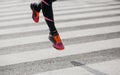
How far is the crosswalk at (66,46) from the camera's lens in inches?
158

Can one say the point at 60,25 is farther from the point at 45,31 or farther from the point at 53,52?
the point at 53,52

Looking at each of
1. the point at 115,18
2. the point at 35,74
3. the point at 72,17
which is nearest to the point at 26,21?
the point at 72,17

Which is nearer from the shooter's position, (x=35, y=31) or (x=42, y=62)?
(x=42, y=62)

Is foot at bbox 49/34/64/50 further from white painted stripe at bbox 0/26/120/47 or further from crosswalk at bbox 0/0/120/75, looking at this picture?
white painted stripe at bbox 0/26/120/47

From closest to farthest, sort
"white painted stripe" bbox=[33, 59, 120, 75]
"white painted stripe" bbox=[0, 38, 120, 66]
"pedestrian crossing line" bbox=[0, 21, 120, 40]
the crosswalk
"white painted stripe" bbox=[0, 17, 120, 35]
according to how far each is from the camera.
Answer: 1. "white painted stripe" bbox=[33, 59, 120, 75]
2. the crosswalk
3. "white painted stripe" bbox=[0, 38, 120, 66]
4. "pedestrian crossing line" bbox=[0, 21, 120, 40]
5. "white painted stripe" bbox=[0, 17, 120, 35]

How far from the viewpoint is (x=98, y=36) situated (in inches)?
231

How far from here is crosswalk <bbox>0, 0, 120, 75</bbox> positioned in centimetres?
400

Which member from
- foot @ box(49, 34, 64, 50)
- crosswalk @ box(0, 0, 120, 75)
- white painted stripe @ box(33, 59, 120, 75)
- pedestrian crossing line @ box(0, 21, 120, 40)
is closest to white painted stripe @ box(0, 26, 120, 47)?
crosswalk @ box(0, 0, 120, 75)

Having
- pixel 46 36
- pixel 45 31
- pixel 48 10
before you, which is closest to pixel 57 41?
pixel 48 10

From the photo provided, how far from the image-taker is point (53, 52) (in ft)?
15.9

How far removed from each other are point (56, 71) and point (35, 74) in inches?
11.5

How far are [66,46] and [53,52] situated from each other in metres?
0.42

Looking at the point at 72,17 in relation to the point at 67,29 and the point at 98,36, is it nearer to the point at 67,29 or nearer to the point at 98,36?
the point at 67,29

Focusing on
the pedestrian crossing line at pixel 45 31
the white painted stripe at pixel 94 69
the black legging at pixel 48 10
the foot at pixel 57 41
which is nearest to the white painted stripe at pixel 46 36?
the pedestrian crossing line at pixel 45 31
